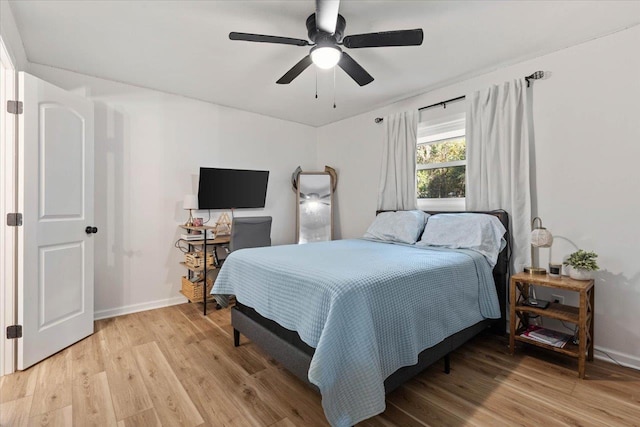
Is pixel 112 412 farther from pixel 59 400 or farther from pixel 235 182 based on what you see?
pixel 235 182

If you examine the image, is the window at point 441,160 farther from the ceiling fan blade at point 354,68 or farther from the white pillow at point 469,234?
the ceiling fan blade at point 354,68

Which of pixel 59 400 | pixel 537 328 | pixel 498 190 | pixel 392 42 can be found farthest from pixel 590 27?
pixel 59 400

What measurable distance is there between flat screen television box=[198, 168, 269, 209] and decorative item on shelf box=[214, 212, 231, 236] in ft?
0.45

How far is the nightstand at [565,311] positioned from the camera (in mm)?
2039

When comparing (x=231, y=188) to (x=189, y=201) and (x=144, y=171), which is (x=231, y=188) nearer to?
(x=189, y=201)

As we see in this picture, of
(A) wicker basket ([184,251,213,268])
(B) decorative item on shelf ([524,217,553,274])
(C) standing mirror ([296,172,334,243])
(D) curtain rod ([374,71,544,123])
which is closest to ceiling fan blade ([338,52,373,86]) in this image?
(D) curtain rod ([374,71,544,123])

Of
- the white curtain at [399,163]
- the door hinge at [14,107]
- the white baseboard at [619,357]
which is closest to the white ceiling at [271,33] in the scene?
the white curtain at [399,163]

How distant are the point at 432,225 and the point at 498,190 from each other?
69 centimetres

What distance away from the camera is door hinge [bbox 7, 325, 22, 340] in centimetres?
215

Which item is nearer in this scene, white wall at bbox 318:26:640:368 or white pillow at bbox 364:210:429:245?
white wall at bbox 318:26:640:368

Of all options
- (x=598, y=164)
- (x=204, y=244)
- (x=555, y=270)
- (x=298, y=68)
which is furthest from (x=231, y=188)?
(x=598, y=164)

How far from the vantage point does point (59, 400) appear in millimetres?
1801

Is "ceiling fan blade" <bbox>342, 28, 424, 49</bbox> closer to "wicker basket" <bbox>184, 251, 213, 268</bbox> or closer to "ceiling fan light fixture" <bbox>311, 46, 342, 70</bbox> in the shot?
"ceiling fan light fixture" <bbox>311, 46, 342, 70</bbox>

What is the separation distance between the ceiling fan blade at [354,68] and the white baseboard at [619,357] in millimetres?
2852
